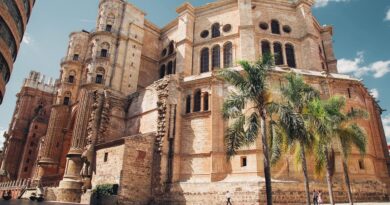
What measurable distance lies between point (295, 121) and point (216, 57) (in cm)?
1722

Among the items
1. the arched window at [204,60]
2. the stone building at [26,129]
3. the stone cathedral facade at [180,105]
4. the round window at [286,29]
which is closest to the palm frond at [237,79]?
the stone cathedral facade at [180,105]

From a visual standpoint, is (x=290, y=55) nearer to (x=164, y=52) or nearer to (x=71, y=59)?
(x=164, y=52)

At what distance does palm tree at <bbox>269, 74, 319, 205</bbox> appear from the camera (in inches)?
579

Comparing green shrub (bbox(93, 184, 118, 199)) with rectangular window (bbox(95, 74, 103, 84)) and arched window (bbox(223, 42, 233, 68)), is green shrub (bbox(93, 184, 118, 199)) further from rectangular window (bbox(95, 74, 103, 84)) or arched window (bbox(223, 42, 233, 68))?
arched window (bbox(223, 42, 233, 68))

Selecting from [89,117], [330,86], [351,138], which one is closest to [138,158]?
[89,117]

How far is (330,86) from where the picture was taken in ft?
76.1

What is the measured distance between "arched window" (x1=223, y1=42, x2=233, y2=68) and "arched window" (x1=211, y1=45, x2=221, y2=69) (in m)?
0.62

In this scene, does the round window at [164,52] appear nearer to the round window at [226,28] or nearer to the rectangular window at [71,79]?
the round window at [226,28]

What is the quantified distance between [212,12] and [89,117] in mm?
17132

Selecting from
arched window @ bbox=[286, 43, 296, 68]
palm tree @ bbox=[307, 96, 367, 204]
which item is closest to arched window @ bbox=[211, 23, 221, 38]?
arched window @ bbox=[286, 43, 296, 68]

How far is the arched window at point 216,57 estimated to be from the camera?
98.9 feet

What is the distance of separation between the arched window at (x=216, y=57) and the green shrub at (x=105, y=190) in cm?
1565

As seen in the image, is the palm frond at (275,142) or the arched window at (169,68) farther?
the arched window at (169,68)

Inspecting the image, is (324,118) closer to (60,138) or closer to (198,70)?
(198,70)
